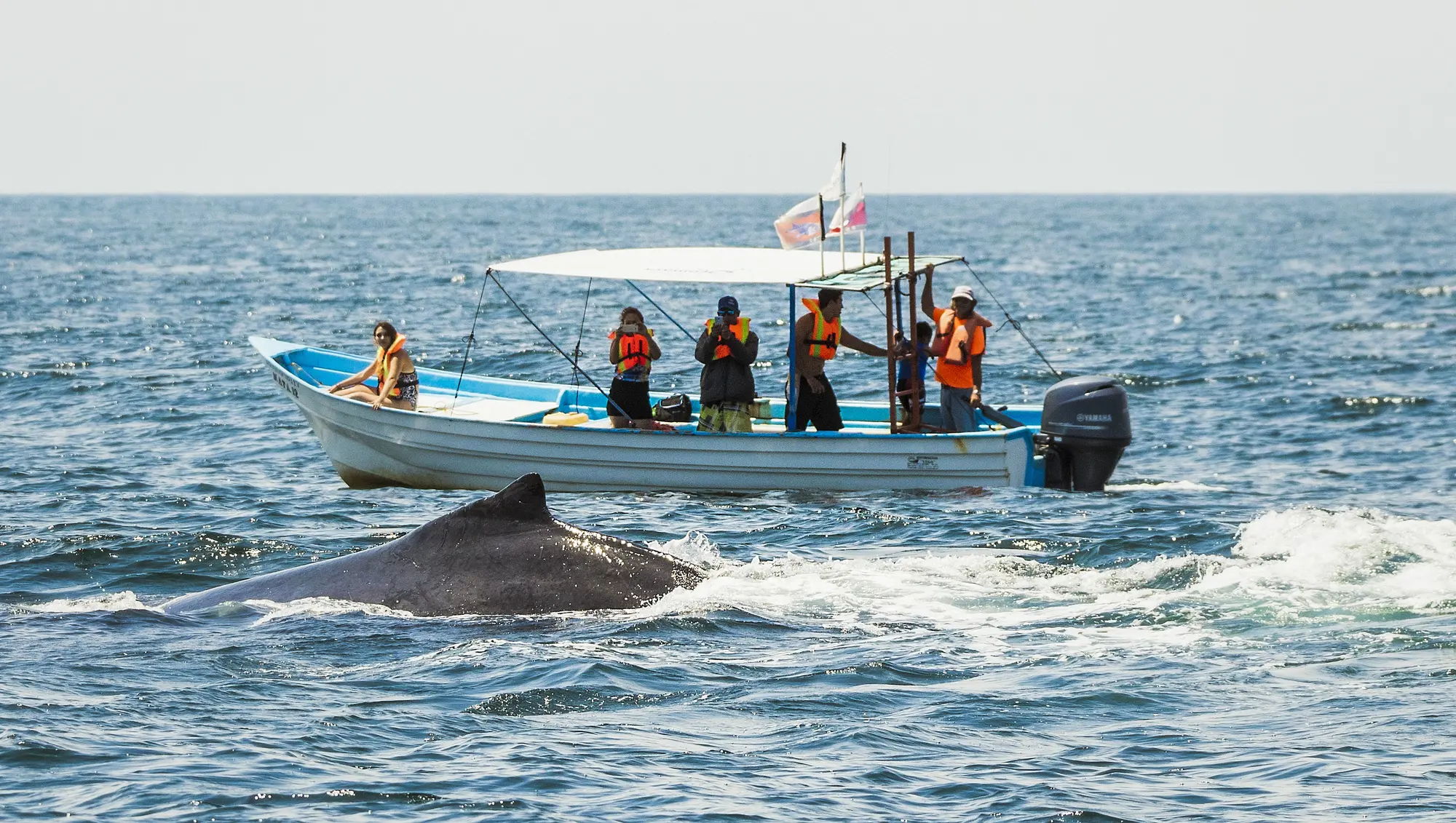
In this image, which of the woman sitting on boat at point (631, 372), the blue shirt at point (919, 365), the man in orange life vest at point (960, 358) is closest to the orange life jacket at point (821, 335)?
the blue shirt at point (919, 365)

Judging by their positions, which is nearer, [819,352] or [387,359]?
[819,352]

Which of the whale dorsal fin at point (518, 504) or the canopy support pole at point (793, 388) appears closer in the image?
the whale dorsal fin at point (518, 504)

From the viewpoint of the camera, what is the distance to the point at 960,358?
64.2 ft

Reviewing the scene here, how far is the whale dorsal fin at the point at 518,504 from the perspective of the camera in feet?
38.7

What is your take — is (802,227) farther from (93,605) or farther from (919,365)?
(93,605)

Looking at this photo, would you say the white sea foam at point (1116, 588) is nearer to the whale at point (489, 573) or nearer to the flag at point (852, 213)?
the whale at point (489, 573)

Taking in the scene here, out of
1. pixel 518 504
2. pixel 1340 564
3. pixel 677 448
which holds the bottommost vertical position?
pixel 1340 564

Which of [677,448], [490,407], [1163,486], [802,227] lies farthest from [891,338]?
[490,407]

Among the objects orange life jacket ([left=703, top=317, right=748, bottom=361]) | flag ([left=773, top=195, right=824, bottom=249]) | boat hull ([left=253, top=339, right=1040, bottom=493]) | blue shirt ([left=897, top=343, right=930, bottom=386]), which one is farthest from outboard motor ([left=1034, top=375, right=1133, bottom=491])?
orange life jacket ([left=703, top=317, right=748, bottom=361])

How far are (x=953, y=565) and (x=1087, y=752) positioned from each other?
4996 millimetres

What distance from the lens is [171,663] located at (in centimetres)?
1095

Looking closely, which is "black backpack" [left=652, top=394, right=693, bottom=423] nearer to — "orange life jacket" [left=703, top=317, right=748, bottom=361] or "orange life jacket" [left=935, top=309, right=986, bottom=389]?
"orange life jacket" [left=703, top=317, right=748, bottom=361]

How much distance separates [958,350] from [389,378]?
6539 mm

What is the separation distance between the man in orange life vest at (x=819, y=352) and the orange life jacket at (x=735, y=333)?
0.58 m
